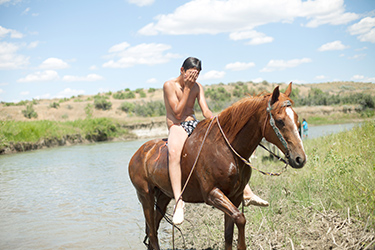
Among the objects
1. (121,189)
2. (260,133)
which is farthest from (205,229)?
(121,189)

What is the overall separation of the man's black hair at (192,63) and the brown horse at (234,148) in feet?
2.41

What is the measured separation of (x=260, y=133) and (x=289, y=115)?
18.1 inches

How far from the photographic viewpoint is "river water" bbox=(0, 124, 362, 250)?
6.98 meters

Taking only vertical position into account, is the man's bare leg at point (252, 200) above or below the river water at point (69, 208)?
above

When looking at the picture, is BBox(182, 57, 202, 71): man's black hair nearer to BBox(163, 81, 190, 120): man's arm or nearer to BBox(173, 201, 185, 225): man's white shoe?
BBox(163, 81, 190, 120): man's arm

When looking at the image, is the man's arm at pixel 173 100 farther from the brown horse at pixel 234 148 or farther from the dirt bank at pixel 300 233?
the dirt bank at pixel 300 233

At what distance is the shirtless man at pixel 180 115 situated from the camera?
430 cm

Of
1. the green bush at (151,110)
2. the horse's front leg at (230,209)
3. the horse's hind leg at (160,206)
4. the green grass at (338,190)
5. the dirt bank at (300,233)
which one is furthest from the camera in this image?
the green bush at (151,110)

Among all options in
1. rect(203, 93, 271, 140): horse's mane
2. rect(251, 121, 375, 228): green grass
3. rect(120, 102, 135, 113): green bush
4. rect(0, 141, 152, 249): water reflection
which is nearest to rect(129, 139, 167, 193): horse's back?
rect(203, 93, 271, 140): horse's mane

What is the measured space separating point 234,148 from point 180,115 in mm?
979

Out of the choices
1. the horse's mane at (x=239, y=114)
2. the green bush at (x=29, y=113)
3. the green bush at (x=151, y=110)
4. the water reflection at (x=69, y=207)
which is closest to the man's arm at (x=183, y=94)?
the horse's mane at (x=239, y=114)

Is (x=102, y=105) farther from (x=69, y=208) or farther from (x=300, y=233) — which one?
(x=300, y=233)

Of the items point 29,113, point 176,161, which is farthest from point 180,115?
point 29,113

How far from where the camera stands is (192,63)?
435cm
